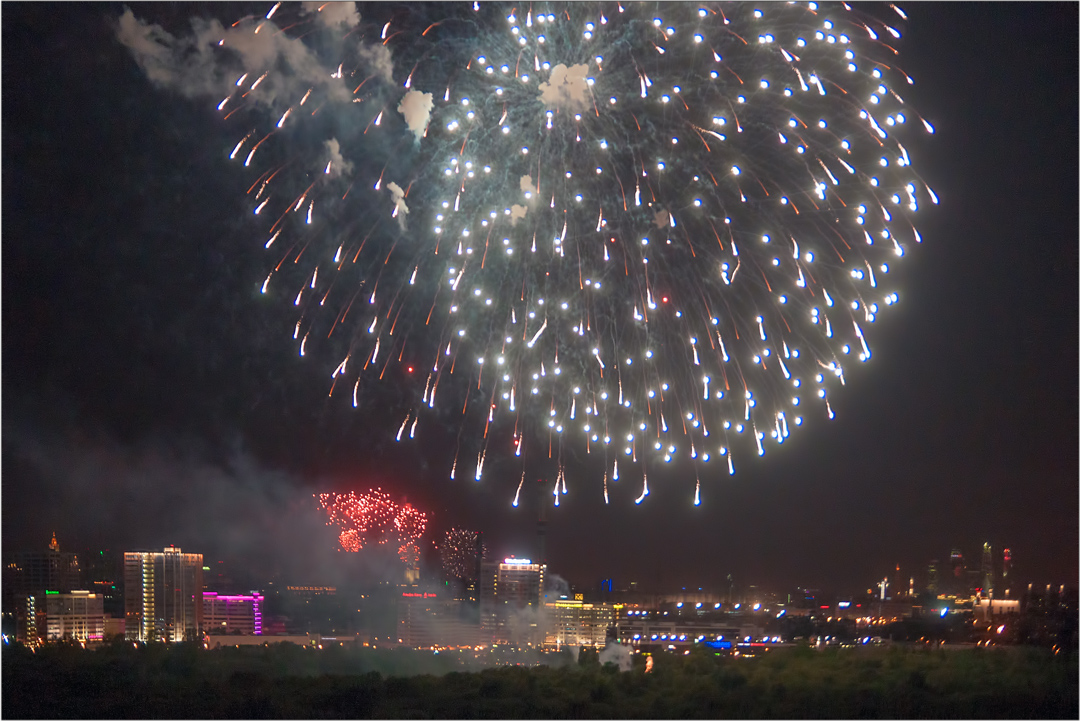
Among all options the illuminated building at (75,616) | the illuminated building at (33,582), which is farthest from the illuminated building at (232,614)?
the illuminated building at (33,582)

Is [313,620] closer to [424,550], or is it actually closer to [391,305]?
[424,550]

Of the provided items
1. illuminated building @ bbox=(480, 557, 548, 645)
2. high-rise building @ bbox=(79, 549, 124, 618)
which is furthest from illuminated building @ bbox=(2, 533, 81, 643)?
illuminated building @ bbox=(480, 557, 548, 645)

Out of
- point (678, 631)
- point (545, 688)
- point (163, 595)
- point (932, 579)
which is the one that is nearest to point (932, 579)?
point (932, 579)

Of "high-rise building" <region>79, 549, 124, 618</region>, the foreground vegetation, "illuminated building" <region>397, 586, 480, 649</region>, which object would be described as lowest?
the foreground vegetation

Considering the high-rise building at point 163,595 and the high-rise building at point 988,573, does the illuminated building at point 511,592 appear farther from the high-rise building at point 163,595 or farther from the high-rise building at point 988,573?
the high-rise building at point 988,573

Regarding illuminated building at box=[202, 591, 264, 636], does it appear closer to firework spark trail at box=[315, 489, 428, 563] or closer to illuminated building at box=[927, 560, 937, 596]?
firework spark trail at box=[315, 489, 428, 563]

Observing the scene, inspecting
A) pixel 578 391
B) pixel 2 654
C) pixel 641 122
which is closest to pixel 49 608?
pixel 2 654

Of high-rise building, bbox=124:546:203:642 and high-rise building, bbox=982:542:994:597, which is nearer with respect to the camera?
high-rise building, bbox=124:546:203:642
